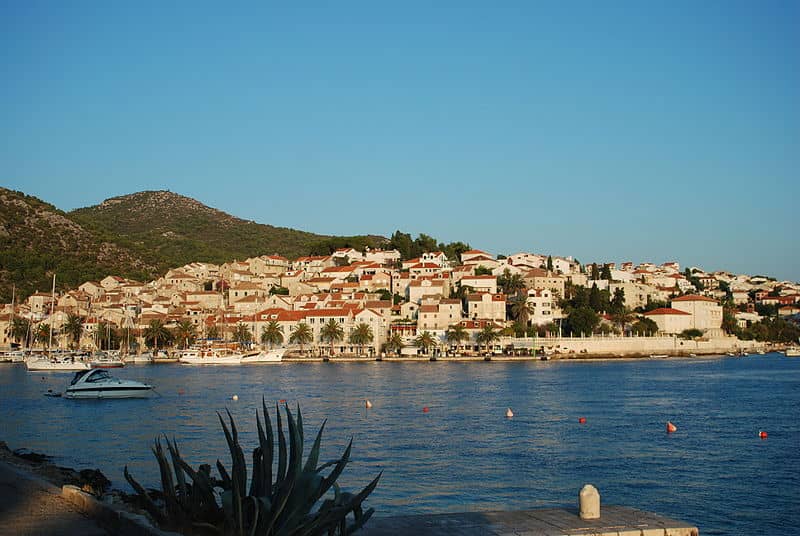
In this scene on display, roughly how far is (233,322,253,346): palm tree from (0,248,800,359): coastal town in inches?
6.3

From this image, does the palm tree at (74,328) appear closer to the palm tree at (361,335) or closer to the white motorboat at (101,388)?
the palm tree at (361,335)

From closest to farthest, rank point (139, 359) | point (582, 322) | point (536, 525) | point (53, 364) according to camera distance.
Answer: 1. point (536, 525)
2. point (53, 364)
3. point (139, 359)
4. point (582, 322)

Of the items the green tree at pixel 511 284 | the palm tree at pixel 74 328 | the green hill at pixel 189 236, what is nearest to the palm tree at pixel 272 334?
the palm tree at pixel 74 328

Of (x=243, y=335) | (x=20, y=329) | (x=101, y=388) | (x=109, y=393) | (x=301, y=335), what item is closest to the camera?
(x=101, y=388)

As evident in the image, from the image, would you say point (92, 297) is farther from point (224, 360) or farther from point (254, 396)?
point (254, 396)

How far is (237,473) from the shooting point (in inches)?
321

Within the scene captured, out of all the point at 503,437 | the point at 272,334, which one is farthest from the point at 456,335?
the point at 503,437

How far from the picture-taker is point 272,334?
289 feet

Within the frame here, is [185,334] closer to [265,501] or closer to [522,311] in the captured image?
[522,311]

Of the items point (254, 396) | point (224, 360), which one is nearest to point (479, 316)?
point (224, 360)

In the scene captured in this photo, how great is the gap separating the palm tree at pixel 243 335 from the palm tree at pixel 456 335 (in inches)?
816

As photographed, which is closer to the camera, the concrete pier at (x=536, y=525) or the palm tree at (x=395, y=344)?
the concrete pier at (x=536, y=525)

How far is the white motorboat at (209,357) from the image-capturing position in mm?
80875

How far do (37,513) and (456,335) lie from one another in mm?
77827
